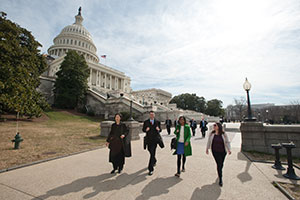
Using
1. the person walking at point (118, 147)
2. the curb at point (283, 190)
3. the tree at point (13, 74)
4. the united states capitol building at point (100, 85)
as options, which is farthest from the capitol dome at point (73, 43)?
the curb at point (283, 190)

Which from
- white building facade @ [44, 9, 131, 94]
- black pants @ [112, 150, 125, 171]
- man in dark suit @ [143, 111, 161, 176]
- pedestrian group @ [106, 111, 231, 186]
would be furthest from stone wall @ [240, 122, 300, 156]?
white building facade @ [44, 9, 131, 94]

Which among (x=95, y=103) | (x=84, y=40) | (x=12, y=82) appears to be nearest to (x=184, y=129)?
(x=12, y=82)

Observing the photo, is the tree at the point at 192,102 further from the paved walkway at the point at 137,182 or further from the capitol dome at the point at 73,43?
the paved walkway at the point at 137,182

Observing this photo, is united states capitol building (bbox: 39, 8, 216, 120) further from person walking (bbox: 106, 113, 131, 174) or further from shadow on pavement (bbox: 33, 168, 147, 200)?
shadow on pavement (bbox: 33, 168, 147, 200)

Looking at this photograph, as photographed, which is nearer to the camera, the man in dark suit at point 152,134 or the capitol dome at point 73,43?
the man in dark suit at point 152,134

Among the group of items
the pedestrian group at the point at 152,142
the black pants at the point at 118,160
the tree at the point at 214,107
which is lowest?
the black pants at the point at 118,160

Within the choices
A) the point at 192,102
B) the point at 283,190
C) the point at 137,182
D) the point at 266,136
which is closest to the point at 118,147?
the point at 137,182

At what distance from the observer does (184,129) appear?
4523 mm

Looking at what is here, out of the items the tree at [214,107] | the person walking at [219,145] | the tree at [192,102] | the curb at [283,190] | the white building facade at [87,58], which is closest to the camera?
the curb at [283,190]

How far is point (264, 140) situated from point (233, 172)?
393cm

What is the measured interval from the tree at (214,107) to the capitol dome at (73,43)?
64.2m

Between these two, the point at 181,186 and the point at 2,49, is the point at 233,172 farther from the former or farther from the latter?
the point at 2,49

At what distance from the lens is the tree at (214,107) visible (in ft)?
225

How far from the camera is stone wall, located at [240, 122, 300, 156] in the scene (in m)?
6.52
